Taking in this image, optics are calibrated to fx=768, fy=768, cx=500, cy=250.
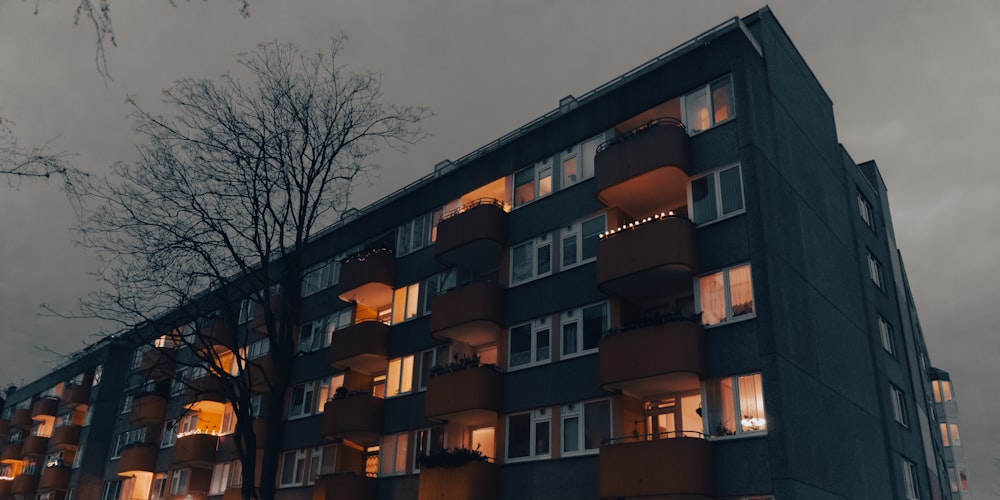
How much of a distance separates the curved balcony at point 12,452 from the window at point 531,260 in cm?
5593

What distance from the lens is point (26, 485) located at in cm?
5728

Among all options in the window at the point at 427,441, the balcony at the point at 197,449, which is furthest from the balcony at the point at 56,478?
the window at the point at 427,441

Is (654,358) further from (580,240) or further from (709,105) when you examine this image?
(709,105)

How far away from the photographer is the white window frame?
21.7 metres

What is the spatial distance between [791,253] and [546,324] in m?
8.13

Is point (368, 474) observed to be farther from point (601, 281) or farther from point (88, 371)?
point (88, 371)

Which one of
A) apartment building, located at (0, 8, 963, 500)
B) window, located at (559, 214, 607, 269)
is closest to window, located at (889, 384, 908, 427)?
apartment building, located at (0, 8, 963, 500)

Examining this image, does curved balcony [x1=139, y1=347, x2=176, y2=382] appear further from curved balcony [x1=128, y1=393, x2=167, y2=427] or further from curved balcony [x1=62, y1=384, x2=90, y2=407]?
curved balcony [x1=62, y1=384, x2=90, y2=407]

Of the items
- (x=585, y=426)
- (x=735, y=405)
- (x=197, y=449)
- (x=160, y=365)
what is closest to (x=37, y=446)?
(x=197, y=449)

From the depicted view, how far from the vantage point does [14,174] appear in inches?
347

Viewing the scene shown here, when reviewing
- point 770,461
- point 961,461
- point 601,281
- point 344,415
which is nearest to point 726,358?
point 770,461

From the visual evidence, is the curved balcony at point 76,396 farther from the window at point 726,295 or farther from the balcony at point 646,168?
the window at point 726,295

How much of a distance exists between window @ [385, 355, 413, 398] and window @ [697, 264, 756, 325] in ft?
43.0

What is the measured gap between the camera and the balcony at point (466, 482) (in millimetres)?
24219
